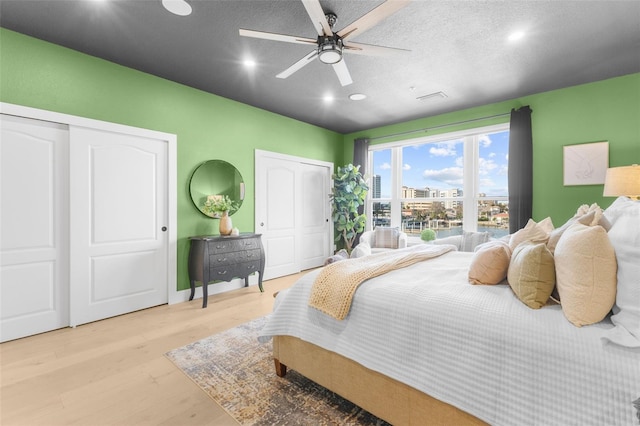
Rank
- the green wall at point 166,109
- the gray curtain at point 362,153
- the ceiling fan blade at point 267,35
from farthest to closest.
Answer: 1. the gray curtain at point 362,153
2. the green wall at point 166,109
3. the ceiling fan blade at point 267,35

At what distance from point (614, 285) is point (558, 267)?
185 mm

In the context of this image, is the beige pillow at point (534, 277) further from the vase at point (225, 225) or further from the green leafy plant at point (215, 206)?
the green leafy plant at point (215, 206)

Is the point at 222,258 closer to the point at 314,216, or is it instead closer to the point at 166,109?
the point at 166,109

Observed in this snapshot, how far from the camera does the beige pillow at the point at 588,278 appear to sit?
1115 millimetres

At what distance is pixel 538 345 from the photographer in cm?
109

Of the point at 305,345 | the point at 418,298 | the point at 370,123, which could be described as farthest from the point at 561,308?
the point at 370,123

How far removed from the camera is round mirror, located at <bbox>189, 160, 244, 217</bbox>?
3809 millimetres

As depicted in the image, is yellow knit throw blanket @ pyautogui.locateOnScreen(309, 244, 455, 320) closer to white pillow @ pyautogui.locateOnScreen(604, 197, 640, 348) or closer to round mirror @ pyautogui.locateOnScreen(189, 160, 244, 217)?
white pillow @ pyautogui.locateOnScreen(604, 197, 640, 348)

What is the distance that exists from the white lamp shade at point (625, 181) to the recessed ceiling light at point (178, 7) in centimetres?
412

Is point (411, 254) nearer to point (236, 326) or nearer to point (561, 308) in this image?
point (561, 308)

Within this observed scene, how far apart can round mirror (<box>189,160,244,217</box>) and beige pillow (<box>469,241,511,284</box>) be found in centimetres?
330

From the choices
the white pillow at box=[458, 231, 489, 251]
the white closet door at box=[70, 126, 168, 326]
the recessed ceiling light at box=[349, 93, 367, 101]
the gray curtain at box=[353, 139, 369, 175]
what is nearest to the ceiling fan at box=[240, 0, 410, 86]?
the recessed ceiling light at box=[349, 93, 367, 101]

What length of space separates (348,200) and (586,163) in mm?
3336

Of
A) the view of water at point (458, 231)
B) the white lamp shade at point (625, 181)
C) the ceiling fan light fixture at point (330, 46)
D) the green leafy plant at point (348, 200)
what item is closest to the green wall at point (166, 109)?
the green leafy plant at point (348, 200)
